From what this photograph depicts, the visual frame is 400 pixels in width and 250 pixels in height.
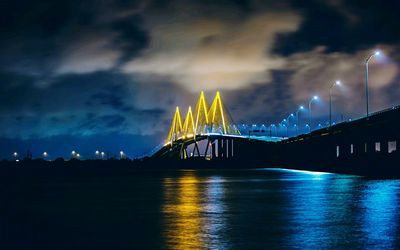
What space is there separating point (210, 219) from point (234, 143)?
145420 mm

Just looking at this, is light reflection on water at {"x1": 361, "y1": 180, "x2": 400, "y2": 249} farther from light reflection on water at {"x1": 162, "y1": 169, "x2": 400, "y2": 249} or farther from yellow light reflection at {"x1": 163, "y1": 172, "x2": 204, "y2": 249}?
yellow light reflection at {"x1": 163, "y1": 172, "x2": 204, "y2": 249}

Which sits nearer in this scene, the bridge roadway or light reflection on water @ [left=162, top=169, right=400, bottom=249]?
light reflection on water @ [left=162, top=169, right=400, bottom=249]

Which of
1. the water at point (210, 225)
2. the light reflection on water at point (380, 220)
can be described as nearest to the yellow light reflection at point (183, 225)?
the water at point (210, 225)

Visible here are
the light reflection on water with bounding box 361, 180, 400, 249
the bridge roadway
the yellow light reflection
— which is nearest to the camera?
the light reflection on water with bounding box 361, 180, 400, 249

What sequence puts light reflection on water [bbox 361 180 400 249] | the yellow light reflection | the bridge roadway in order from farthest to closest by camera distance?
the bridge roadway
the yellow light reflection
light reflection on water [bbox 361 180 400 249]

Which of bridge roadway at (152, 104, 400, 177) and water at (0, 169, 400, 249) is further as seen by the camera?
bridge roadway at (152, 104, 400, 177)

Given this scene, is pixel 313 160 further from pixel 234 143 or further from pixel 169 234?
pixel 169 234

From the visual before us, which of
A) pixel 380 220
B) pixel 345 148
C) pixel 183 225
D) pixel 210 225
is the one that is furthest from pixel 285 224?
pixel 345 148

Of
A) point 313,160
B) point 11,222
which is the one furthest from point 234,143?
point 11,222

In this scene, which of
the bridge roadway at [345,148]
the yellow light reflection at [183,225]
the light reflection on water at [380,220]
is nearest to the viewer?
the light reflection on water at [380,220]

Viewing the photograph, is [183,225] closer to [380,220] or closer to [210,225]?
[210,225]

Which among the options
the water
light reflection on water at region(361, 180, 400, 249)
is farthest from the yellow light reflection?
light reflection on water at region(361, 180, 400, 249)

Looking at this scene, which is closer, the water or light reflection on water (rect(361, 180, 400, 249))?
light reflection on water (rect(361, 180, 400, 249))

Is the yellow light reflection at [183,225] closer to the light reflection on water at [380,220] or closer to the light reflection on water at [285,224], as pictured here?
the light reflection on water at [285,224]
